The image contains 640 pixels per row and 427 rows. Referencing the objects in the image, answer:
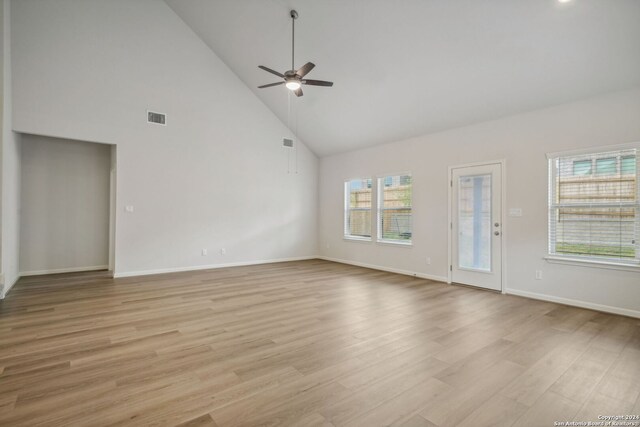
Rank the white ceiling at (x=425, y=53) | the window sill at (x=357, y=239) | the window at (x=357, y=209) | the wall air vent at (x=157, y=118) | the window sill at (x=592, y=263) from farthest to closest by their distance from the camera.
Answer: the window at (x=357, y=209) < the window sill at (x=357, y=239) < the wall air vent at (x=157, y=118) < the window sill at (x=592, y=263) < the white ceiling at (x=425, y=53)

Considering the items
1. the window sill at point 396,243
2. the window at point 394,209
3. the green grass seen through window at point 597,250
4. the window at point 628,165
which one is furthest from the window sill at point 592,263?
the window at point 394,209

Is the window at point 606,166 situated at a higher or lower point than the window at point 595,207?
higher

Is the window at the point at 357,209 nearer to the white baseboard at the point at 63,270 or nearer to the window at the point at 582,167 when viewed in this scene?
the window at the point at 582,167

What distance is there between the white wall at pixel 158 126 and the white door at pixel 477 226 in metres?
4.26

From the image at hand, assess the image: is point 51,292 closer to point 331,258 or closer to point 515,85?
point 331,258

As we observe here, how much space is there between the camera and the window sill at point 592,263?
3.78m

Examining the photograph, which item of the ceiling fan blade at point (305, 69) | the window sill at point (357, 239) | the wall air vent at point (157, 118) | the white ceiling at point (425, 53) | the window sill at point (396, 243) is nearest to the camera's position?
the white ceiling at point (425, 53)

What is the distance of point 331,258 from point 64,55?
22.9 ft

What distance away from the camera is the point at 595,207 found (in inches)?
161

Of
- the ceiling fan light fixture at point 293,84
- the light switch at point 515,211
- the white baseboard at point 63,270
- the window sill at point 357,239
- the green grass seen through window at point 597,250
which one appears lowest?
the white baseboard at point 63,270

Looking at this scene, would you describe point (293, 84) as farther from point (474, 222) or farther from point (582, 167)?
point (582, 167)

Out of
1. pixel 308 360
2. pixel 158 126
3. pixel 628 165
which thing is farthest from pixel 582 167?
pixel 158 126

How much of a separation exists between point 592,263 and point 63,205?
9221 mm

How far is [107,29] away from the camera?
5.63 meters
